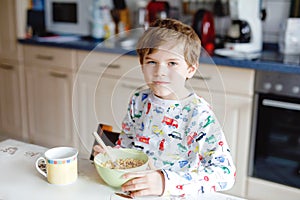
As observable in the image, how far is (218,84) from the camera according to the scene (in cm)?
109

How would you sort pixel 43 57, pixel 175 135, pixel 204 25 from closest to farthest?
pixel 175 135, pixel 204 25, pixel 43 57

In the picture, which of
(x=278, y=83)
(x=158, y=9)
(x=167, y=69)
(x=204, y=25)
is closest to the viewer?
(x=167, y=69)

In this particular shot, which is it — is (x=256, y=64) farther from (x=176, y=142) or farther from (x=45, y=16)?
(x=45, y=16)

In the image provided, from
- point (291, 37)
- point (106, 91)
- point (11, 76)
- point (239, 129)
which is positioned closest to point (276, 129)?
point (239, 129)

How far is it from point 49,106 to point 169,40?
2.14m

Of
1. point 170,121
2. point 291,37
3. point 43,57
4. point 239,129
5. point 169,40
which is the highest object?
point 169,40

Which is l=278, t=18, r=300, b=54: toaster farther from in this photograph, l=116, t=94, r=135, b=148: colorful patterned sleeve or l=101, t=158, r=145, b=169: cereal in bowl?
l=101, t=158, r=145, b=169: cereal in bowl

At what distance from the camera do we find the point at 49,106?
9.76 ft

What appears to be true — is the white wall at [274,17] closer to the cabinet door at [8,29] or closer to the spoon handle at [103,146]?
the cabinet door at [8,29]

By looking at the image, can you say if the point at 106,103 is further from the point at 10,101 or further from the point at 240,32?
the point at 10,101

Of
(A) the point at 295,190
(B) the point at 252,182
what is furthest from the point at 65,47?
(A) the point at 295,190

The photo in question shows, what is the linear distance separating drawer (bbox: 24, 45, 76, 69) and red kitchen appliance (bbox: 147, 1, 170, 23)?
23.2 inches

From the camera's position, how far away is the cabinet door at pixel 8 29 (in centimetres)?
304

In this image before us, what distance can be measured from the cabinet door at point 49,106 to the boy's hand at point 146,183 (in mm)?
1942
